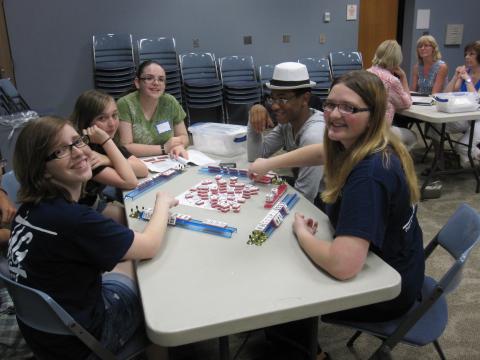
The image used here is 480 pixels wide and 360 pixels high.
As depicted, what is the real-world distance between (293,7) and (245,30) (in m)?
0.75

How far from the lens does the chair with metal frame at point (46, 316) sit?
1.12 m

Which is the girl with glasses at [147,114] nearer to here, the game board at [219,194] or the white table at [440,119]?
the game board at [219,194]

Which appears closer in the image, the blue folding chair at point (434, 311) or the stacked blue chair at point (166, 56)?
the blue folding chair at point (434, 311)

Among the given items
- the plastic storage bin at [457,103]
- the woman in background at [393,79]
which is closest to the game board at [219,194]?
the woman in background at [393,79]

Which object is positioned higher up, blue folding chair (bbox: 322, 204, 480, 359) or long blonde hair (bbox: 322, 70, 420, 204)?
long blonde hair (bbox: 322, 70, 420, 204)

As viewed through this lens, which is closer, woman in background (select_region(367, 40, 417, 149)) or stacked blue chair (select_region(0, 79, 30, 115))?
woman in background (select_region(367, 40, 417, 149))

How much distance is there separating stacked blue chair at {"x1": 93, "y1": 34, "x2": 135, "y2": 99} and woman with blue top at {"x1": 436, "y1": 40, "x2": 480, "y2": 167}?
353 cm

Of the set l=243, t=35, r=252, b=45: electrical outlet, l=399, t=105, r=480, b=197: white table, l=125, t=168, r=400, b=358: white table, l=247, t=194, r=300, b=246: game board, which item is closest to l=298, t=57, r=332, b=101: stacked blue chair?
l=243, t=35, r=252, b=45: electrical outlet

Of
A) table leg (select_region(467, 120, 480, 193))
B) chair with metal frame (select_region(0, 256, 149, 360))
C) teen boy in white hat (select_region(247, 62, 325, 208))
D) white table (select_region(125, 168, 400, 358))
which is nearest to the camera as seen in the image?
white table (select_region(125, 168, 400, 358))

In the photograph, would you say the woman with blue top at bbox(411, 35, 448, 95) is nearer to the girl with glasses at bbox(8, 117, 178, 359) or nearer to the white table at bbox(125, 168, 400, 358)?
the white table at bbox(125, 168, 400, 358)

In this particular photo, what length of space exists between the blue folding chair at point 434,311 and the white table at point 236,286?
0.82 ft

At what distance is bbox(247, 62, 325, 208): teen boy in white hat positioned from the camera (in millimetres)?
1936

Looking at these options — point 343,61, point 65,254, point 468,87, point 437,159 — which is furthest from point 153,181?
point 343,61

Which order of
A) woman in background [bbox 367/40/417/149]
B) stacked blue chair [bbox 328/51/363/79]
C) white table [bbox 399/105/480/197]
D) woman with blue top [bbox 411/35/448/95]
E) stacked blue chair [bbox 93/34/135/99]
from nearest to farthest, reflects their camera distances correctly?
white table [bbox 399/105/480/197], woman in background [bbox 367/40/417/149], woman with blue top [bbox 411/35/448/95], stacked blue chair [bbox 93/34/135/99], stacked blue chair [bbox 328/51/363/79]
